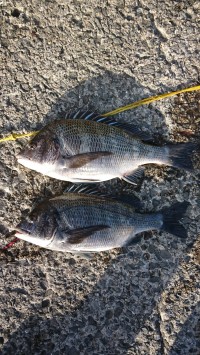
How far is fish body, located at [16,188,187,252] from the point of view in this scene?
366cm

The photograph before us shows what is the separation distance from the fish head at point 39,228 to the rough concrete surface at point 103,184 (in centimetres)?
33

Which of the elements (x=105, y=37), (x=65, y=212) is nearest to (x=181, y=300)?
(x=65, y=212)

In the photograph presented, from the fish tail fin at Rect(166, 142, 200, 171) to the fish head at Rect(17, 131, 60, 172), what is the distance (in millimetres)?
957

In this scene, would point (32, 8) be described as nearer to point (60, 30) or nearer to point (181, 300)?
point (60, 30)

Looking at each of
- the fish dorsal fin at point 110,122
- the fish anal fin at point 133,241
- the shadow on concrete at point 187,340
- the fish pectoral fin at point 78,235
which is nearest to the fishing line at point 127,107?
the fish dorsal fin at point 110,122

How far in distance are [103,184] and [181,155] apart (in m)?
0.72

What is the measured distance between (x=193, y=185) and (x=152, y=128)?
623mm

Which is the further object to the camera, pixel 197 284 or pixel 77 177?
pixel 197 284

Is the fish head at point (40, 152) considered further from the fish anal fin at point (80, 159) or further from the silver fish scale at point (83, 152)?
the fish anal fin at point (80, 159)

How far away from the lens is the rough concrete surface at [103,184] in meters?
4.01

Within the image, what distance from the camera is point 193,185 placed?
13.4 feet

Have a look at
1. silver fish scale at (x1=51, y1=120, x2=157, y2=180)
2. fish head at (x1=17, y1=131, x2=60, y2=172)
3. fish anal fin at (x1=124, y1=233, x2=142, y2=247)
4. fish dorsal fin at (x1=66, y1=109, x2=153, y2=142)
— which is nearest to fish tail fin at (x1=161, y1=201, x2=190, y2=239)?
fish anal fin at (x1=124, y1=233, x2=142, y2=247)

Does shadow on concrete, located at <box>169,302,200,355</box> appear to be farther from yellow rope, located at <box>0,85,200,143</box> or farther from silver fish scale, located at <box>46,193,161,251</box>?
yellow rope, located at <box>0,85,200,143</box>

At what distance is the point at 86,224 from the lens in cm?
370
